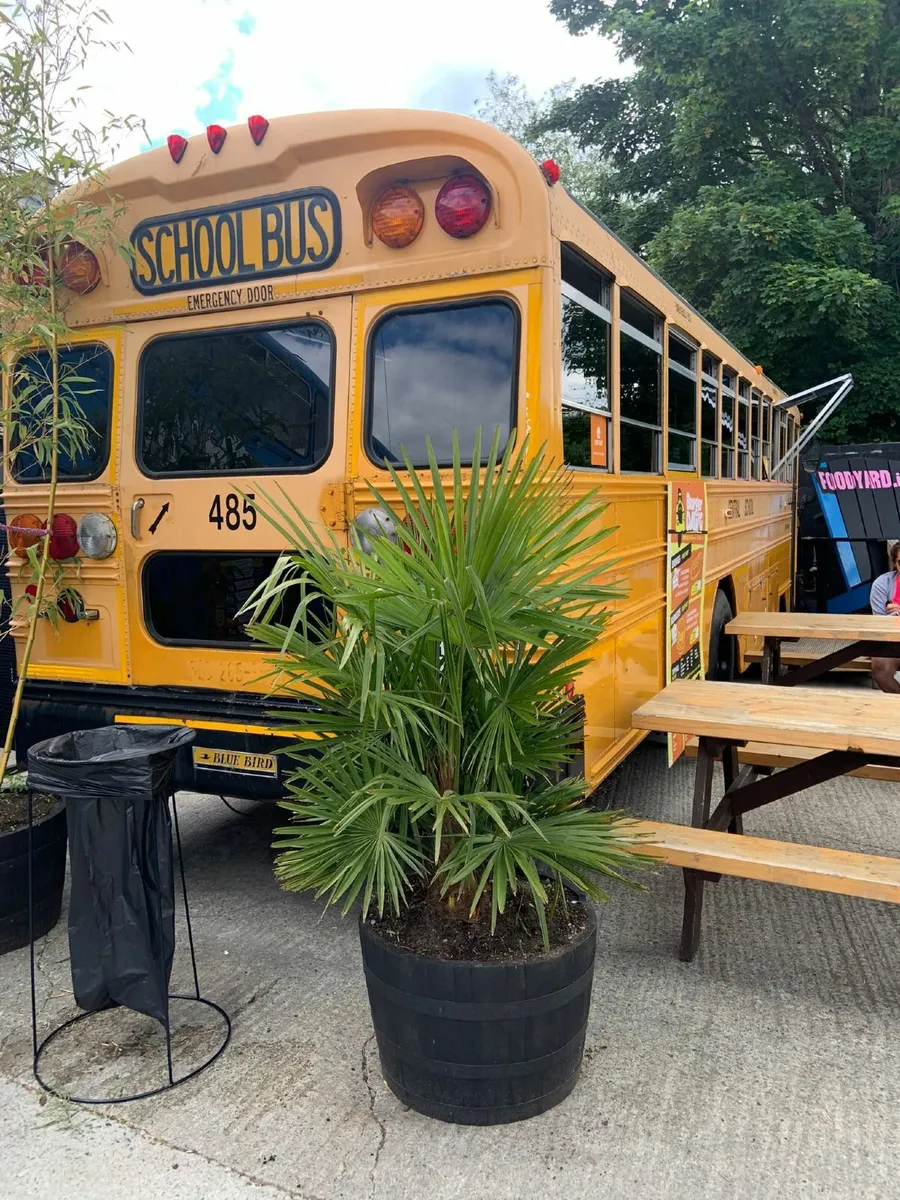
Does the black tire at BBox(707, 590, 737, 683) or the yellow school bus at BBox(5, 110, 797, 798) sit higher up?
the yellow school bus at BBox(5, 110, 797, 798)

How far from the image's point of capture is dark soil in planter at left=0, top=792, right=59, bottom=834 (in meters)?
3.33

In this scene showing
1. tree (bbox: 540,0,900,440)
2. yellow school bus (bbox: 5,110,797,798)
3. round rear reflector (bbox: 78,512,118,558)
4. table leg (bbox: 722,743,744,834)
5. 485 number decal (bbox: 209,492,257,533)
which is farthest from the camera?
tree (bbox: 540,0,900,440)

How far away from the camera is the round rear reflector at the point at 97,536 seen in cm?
368

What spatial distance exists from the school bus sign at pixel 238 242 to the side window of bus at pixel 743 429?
3949mm

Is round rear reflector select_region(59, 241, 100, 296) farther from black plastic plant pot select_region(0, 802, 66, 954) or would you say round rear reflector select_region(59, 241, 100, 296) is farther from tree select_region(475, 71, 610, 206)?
tree select_region(475, 71, 610, 206)

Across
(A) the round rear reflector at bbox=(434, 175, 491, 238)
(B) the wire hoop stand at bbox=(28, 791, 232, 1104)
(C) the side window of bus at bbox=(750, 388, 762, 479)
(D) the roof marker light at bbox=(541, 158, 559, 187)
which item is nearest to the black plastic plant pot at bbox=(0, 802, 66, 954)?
(B) the wire hoop stand at bbox=(28, 791, 232, 1104)

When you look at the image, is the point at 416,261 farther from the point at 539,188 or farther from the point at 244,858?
the point at 244,858

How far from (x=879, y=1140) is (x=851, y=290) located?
12335 millimetres

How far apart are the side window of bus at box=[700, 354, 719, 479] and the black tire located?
34.6 inches

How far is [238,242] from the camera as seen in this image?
3.37m

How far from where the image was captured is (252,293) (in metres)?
3.40

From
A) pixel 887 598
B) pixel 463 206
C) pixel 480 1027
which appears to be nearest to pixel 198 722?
pixel 480 1027

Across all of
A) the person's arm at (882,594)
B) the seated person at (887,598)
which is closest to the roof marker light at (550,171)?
the seated person at (887,598)

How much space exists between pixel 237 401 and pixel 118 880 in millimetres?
1847
